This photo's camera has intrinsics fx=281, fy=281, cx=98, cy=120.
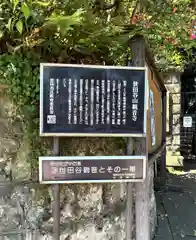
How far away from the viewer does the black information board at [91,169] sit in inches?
89.4

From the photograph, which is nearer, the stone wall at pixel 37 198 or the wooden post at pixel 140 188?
the stone wall at pixel 37 198

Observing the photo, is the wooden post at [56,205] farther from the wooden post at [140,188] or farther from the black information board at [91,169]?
the wooden post at [140,188]

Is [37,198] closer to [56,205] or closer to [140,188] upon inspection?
[56,205]

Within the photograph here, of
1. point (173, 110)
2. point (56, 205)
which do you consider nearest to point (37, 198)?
point (56, 205)

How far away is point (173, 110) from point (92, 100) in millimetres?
6156

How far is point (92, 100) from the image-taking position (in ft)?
7.49

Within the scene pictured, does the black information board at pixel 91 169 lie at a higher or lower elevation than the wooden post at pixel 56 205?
higher

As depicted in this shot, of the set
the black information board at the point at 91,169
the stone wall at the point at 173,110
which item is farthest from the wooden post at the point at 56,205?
the stone wall at the point at 173,110

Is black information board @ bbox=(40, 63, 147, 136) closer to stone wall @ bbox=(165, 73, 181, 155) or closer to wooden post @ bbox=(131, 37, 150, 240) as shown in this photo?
wooden post @ bbox=(131, 37, 150, 240)

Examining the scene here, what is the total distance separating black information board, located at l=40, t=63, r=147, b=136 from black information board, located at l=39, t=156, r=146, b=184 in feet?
0.71

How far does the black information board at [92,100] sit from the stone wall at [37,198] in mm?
303

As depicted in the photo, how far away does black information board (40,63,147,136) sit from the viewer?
7.31 ft

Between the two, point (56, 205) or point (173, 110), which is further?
point (173, 110)

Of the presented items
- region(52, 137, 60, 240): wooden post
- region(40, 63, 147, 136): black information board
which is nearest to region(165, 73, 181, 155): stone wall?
region(40, 63, 147, 136): black information board
